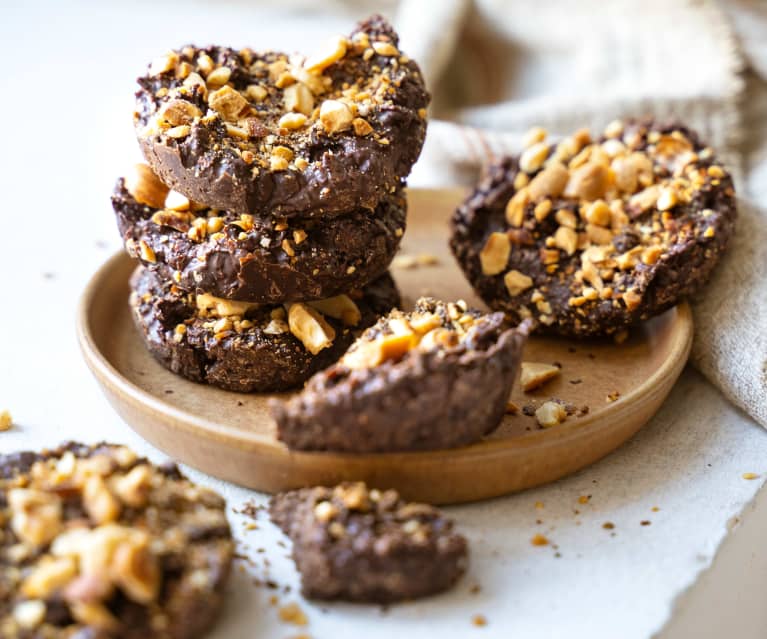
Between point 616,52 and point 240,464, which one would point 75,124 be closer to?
point 616,52

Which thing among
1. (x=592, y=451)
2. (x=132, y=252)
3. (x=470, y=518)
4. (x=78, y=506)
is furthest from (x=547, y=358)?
(x=78, y=506)

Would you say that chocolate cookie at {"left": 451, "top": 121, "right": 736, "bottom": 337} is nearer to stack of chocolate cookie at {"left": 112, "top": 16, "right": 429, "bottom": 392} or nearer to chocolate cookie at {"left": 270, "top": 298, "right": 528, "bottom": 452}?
stack of chocolate cookie at {"left": 112, "top": 16, "right": 429, "bottom": 392}

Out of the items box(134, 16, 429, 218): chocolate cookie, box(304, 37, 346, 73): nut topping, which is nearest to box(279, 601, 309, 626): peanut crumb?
box(134, 16, 429, 218): chocolate cookie

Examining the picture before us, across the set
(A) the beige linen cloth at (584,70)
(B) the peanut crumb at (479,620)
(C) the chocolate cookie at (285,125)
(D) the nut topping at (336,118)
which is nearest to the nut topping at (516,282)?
(C) the chocolate cookie at (285,125)

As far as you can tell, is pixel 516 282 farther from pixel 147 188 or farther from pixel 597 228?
pixel 147 188

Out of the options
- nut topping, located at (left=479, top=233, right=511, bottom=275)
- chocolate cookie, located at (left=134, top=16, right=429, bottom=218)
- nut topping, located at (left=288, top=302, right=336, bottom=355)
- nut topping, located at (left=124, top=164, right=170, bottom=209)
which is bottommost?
nut topping, located at (left=479, top=233, right=511, bottom=275)

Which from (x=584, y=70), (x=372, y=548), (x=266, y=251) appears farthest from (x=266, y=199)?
(x=584, y=70)

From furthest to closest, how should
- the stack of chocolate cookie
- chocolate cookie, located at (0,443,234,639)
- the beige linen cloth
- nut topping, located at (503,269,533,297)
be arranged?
1. the beige linen cloth
2. nut topping, located at (503,269,533,297)
3. the stack of chocolate cookie
4. chocolate cookie, located at (0,443,234,639)

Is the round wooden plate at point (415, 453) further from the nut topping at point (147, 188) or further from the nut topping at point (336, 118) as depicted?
the nut topping at point (336, 118)
